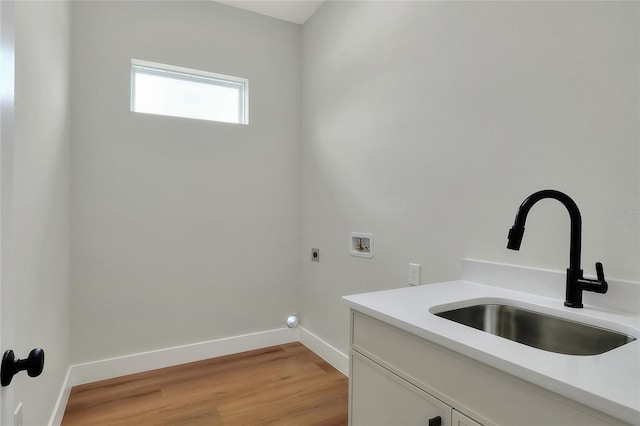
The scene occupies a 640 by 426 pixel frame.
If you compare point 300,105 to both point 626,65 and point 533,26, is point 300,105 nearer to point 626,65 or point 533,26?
point 533,26

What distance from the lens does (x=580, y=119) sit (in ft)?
3.96

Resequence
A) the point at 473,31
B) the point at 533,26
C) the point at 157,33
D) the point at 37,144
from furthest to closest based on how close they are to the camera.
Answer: the point at 157,33 < the point at 473,31 < the point at 37,144 < the point at 533,26

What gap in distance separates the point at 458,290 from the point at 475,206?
16.2 inches

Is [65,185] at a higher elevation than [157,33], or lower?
lower

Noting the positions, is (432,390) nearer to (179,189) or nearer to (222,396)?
(222,396)

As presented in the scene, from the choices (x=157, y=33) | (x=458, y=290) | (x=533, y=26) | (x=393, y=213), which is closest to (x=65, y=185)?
(x=157, y=33)

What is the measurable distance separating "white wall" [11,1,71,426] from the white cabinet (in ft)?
3.25

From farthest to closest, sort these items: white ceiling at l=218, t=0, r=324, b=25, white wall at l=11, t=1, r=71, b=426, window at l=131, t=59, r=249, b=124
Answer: white ceiling at l=218, t=0, r=324, b=25, window at l=131, t=59, r=249, b=124, white wall at l=11, t=1, r=71, b=426

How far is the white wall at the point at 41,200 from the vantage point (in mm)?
1212

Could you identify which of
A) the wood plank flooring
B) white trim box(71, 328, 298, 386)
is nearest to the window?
white trim box(71, 328, 298, 386)

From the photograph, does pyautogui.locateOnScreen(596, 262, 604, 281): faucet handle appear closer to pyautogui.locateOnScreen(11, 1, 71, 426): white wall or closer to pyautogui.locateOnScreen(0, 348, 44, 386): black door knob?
pyautogui.locateOnScreen(0, 348, 44, 386): black door knob

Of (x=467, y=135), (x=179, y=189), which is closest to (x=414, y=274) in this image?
(x=467, y=135)

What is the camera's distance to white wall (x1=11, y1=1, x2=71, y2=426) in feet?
3.98

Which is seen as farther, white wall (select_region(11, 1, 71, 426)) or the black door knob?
white wall (select_region(11, 1, 71, 426))
